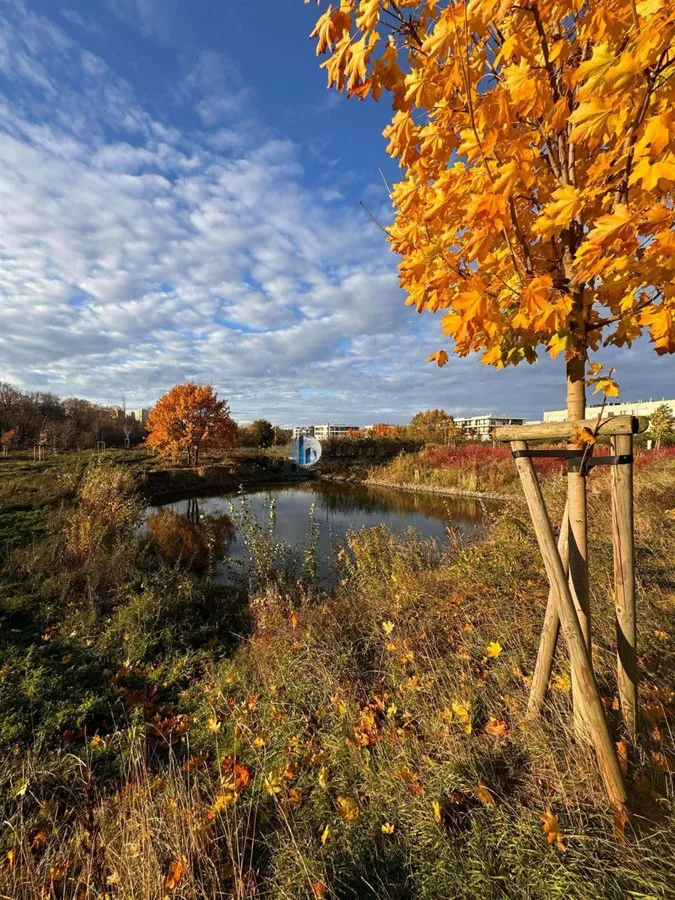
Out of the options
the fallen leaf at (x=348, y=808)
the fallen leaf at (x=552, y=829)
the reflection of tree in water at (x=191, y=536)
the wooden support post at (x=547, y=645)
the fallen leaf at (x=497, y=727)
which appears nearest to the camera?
the fallen leaf at (x=552, y=829)

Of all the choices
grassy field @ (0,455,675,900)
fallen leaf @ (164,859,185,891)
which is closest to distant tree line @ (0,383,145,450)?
grassy field @ (0,455,675,900)

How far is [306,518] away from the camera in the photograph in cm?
1343

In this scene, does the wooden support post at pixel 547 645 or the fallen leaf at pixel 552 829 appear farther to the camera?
the wooden support post at pixel 547 645

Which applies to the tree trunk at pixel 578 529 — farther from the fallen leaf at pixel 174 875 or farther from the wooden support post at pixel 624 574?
the fallen leaf at pixel 174 875

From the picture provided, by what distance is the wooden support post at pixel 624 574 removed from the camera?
172 cm

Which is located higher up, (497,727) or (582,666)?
(582,666)

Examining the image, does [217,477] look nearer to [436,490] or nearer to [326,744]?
[436,490]

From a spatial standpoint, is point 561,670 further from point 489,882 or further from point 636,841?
point 489,882

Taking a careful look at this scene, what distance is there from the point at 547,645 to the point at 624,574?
0.54 metres

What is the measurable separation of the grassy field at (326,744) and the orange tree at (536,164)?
88 centimetres

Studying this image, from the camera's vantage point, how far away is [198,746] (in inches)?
119

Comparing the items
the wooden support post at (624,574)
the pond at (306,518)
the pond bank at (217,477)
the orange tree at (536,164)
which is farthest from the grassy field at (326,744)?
the pond bank at (217,477)

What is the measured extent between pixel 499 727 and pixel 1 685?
13.6 ft

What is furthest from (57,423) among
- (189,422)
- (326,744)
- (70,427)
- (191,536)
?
(326,744)
